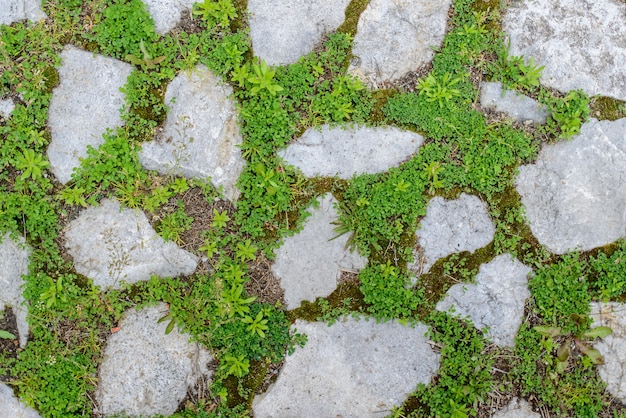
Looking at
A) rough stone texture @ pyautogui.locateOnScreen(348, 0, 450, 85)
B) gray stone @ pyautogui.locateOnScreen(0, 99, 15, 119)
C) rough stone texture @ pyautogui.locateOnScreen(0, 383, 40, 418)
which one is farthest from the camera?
rough stone texture @ pyautogui.locateOnScreen(348, 0, 450, 85)

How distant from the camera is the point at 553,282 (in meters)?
4.07

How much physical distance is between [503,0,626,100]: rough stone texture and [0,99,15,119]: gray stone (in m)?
3.85

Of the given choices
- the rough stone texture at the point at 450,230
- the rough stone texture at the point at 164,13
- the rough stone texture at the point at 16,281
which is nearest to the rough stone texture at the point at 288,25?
the rough stone texture at the point at 164,13

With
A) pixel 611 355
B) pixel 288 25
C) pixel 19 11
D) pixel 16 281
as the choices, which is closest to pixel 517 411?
pixel 611 355

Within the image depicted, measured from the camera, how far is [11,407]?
3.96 metres

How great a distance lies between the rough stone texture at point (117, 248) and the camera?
4047mm

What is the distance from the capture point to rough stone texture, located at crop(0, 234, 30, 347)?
158 inches

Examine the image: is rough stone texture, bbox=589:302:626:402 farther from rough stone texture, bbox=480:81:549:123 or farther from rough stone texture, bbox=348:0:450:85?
rough stone texture, bbox=348:0:450:85

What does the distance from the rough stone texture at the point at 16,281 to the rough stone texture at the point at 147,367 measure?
2.15 feet

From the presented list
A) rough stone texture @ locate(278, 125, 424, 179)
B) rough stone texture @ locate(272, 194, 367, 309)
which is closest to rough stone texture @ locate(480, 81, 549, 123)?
rough stone texture @ locate(278, 125, 424, 179)

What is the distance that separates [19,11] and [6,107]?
743 millimetres

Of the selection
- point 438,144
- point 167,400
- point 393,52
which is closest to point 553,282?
point 438,144

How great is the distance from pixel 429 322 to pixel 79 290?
104 inches

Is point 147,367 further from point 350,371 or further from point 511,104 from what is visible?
point 511,104
